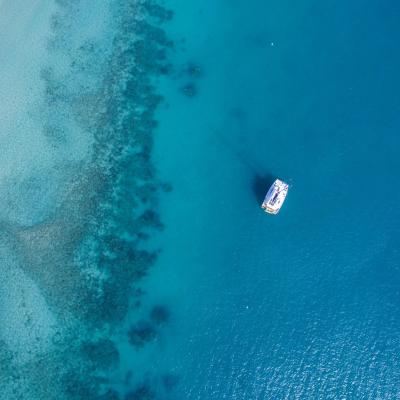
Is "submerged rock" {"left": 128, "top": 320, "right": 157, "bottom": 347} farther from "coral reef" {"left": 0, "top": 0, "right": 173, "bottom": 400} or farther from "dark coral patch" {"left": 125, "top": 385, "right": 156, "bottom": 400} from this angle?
"dark coral patch" {"left": 125, "top": 385, "right": 156, "bottom": 400}

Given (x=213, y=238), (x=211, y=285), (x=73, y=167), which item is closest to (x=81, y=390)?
(x=211, y=285)

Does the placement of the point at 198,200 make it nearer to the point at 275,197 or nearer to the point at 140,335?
the point at 275,197

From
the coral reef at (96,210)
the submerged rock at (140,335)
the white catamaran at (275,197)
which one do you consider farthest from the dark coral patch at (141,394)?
the white catamaran at (275,197)

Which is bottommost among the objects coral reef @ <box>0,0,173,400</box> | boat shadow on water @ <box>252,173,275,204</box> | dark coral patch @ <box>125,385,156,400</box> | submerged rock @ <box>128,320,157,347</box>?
dark coral patch @ <box>125,385,156,400</box>

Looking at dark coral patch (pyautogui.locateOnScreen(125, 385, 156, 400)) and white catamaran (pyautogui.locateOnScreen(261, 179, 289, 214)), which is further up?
white catamaran (pyautogui.locateOnScreen(261, 179, 289, 214))

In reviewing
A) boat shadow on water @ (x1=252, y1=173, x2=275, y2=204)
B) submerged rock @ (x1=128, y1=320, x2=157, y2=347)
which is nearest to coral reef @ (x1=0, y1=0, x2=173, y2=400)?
submerged rock @ (x1=128, y1=320, x2=157, y2=347)

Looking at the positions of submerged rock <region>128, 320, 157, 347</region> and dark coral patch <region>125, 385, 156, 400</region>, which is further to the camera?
submerged rock <region>128, 320, 157, 347</region>
